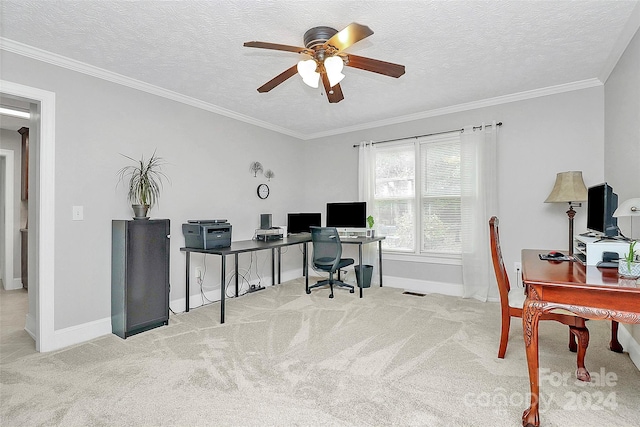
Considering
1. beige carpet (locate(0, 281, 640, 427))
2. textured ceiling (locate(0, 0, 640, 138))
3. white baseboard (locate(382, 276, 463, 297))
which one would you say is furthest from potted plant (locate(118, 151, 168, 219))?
white baseboard (locate(382, 276, 463, 297))

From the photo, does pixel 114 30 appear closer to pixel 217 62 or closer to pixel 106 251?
pixel 217 62

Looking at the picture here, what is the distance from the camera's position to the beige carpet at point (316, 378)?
174 centimetres

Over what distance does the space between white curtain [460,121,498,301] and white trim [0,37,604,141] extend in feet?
1.17

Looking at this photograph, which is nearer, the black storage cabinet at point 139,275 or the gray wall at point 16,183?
the black storage cabinet at point 139,275

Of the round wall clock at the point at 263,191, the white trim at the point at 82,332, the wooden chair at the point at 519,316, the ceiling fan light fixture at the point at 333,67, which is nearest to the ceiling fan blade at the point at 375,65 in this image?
the ceiling fan light fixture at the point at 333,67

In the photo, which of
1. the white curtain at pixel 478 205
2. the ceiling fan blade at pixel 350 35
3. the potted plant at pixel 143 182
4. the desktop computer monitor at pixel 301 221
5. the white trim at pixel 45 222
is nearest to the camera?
the ceiling fan blade at pixel 350 35

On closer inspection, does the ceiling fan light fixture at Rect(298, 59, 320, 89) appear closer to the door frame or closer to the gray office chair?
the gray office chair

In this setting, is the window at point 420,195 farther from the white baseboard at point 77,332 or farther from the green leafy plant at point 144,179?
the white baseboard at point 77,332

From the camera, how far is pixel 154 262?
308 centimetres

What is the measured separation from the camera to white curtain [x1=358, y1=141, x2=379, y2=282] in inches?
189

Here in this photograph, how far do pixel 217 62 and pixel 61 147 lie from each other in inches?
58.7

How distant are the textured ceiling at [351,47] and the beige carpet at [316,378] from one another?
241 centimetres

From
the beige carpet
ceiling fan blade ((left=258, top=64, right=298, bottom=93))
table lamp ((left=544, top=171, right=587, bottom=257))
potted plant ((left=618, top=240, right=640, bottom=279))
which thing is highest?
ceiling fan blade ((left=258, top=64, right=298, bottom=93))

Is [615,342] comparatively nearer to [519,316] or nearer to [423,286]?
[519,316]
